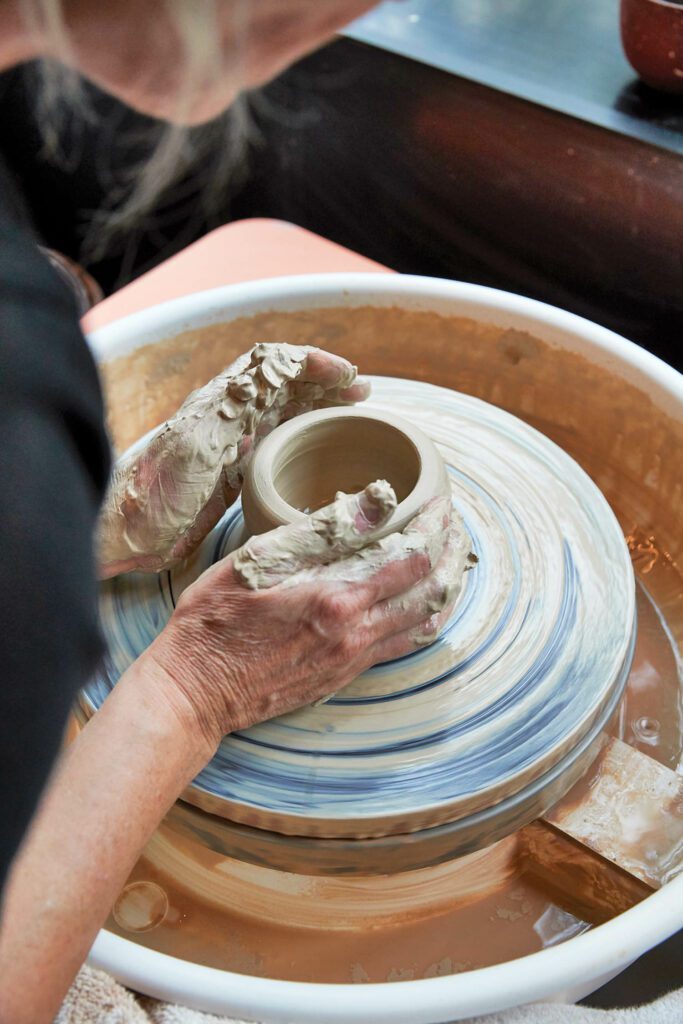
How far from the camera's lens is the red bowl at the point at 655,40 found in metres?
1.86

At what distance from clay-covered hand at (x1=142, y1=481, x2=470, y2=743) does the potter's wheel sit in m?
0.06

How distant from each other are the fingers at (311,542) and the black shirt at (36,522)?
387mm

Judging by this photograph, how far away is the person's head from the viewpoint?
0.78 metres

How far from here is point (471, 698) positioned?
1.05m

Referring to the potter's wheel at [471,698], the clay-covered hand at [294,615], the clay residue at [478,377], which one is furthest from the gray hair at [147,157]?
the clay-covered hand at [294,615]

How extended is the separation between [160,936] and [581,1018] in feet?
1.54

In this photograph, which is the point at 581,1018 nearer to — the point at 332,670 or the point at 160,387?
the point at 332,670

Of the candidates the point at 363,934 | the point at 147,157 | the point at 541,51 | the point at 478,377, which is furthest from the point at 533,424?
the point at 147,157

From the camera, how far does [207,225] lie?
301 cm

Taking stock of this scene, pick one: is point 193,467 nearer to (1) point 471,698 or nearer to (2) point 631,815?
(1) point 471,698

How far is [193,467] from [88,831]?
434 millimetres

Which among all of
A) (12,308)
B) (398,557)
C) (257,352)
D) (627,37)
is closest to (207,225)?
(627,37)

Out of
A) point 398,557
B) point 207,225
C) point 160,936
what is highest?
point 398,557

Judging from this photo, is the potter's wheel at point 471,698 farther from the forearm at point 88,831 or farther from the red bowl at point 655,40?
the red bowl at point 655,40
